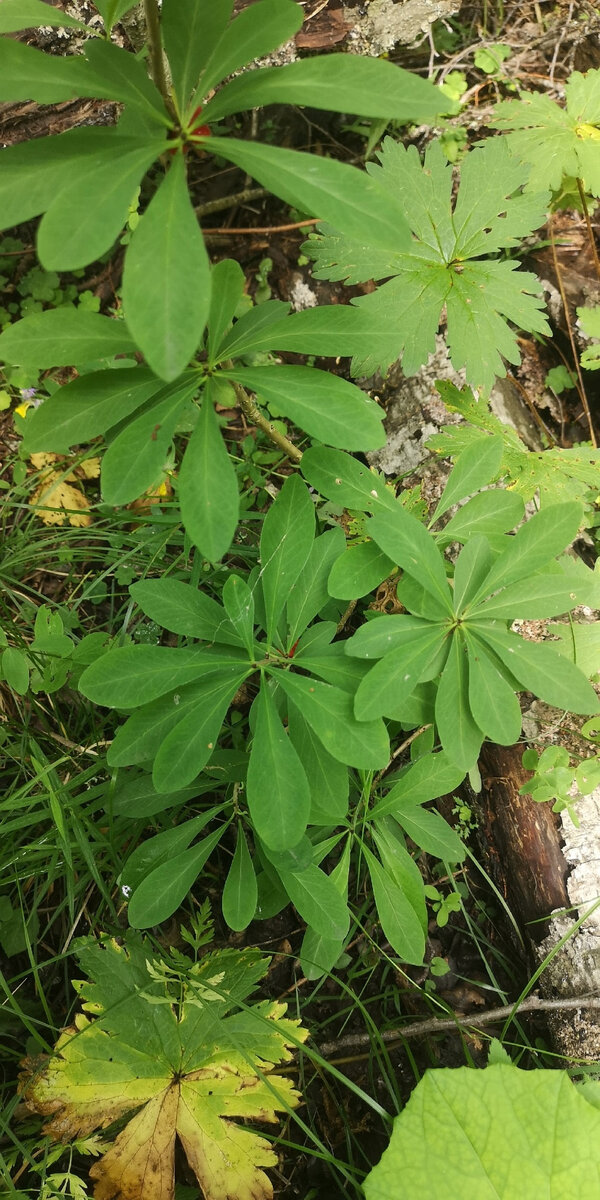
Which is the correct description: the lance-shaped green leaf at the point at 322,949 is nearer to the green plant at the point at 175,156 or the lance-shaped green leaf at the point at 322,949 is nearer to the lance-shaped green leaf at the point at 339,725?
the lance-shaped green leaf at the point at 339,725

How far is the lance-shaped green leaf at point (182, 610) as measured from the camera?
1656 millimetres

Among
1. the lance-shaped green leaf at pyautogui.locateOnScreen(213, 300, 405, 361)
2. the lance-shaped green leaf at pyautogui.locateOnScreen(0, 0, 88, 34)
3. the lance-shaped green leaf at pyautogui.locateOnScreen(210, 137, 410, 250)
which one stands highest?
the lance-shaped green leaf at pyautogui.locateOnScreen(0, 0, 88, 34)

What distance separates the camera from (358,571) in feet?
5.39

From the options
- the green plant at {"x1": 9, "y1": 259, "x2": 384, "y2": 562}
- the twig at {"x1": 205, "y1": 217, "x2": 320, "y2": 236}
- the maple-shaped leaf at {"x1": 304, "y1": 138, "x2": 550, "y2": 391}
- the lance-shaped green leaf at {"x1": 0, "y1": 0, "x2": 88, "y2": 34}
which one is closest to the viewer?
the lance-shaped green leaf at {"x1": 0, "y1": 0, "x2": 88, "y2": 34}

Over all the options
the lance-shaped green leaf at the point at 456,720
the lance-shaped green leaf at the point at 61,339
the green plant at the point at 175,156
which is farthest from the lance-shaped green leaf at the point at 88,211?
the lance-shaped green leaf at the point at 456,720

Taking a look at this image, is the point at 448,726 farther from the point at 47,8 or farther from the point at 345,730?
the point at 47,8

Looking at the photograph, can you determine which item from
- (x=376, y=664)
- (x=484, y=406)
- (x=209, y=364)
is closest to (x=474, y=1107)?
(x=376, y=664)

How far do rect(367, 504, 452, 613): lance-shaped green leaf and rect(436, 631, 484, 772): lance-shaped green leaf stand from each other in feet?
0.52

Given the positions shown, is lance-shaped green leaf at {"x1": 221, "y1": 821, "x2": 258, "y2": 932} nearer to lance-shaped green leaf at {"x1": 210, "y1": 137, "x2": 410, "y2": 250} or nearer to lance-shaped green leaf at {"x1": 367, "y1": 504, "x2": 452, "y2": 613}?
lance-shaped green leaf at {"x1": 367, "y1": 504, "x2": 452, "y2": 613}

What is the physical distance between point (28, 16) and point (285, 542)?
1.07 meters

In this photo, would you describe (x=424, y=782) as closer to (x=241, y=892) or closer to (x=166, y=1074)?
(x=241, y=892)

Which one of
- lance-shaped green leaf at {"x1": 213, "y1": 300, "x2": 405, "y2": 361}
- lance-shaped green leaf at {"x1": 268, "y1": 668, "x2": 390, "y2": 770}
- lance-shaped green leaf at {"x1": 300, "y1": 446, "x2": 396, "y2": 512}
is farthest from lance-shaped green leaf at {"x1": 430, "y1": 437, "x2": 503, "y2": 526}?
lance-shaped green leaf at {"x1": 268, "y1": 668, "x2": 390, "y2": 770}

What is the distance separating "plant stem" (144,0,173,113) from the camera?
4.15 feet

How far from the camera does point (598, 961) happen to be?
1.97 meters
